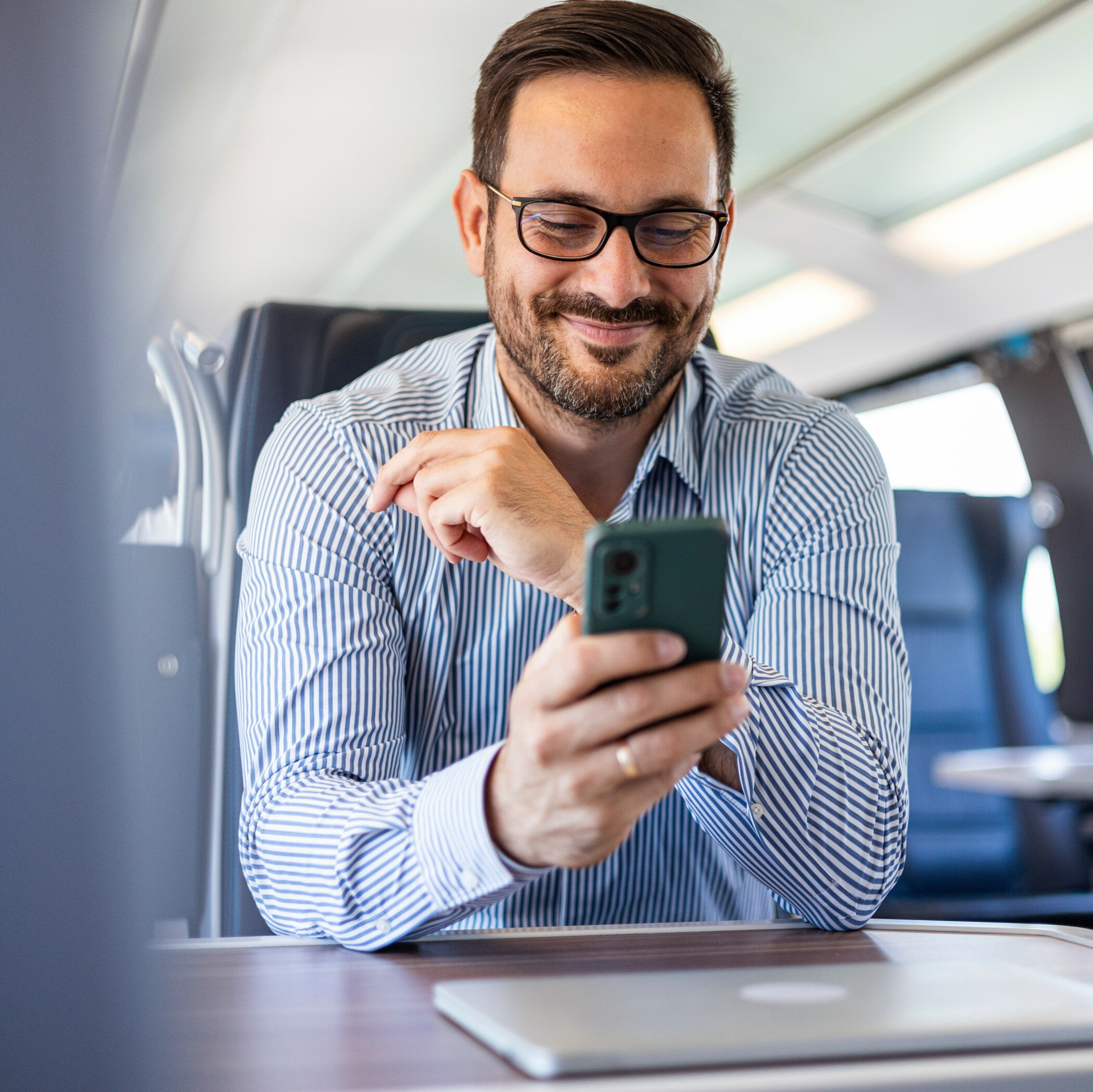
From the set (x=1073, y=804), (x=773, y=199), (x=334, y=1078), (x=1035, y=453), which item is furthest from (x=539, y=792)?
(x=1035, y=453)

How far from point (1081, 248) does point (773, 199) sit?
90 centimetres

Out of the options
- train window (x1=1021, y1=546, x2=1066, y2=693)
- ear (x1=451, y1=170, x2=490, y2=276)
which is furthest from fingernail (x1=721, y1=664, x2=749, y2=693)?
train window (x1=1021, y1=546, x2=1066, y2=693)

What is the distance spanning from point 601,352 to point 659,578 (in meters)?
Result: 0.64

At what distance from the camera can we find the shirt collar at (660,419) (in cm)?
122

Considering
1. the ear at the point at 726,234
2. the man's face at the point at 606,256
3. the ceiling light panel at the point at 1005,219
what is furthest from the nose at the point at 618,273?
the ceiling light panel at the point at 1005,219

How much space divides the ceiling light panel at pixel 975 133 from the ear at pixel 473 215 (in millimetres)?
1685

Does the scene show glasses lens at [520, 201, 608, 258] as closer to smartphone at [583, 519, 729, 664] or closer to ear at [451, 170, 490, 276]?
ear at [451, 170, 490, 276]

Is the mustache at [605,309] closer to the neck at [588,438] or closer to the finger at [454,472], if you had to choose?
the neck at [588,438]

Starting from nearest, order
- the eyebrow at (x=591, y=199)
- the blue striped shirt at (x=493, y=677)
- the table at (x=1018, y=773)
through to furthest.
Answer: the blue striped shirt at (x=493, y=677), the eyebrow at (x=591, y=199), the table at (x=1018, y=773)

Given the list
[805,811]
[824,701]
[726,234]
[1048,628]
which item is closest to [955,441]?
[1048,628]

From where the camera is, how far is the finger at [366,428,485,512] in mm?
952

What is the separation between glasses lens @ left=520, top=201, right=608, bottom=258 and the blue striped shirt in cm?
19

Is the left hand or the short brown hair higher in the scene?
the short brown hair

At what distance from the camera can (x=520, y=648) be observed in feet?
3.78
